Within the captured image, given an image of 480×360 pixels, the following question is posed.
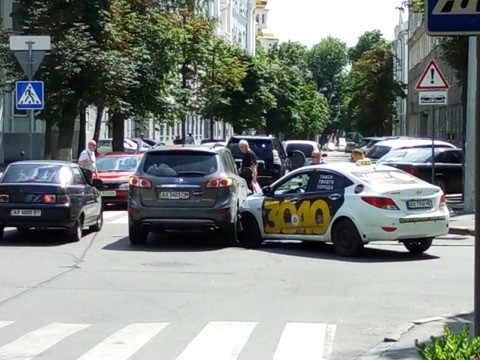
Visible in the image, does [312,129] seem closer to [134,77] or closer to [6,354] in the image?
[134,77]

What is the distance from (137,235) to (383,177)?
437 cm

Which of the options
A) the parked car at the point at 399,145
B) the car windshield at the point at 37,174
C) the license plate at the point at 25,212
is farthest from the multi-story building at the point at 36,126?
the parked car at the point at 399,145

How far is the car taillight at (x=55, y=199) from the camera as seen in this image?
60.5ft

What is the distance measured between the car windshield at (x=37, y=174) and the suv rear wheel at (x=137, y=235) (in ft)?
5.35

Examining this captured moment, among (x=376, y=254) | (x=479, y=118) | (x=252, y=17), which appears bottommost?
(x=376, y=254)

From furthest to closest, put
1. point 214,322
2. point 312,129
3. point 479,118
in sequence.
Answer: point 312,129 → point 214,322 → point 479,118

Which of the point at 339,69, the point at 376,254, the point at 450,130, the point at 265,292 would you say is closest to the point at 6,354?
the point at 265,292

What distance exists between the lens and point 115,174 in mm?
27922

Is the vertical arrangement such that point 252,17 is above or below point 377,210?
above

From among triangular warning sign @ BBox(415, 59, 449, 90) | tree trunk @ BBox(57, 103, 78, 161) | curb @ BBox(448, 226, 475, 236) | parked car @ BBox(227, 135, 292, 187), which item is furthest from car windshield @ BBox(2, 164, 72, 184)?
tree trunk @ BBox(57, 103, 78, 161)

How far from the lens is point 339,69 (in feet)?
521

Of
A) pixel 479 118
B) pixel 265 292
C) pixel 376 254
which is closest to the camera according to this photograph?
pixel 479 118

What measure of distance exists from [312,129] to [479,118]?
10870 cm

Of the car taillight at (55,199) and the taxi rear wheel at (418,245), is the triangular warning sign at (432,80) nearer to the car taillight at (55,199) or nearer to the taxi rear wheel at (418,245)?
the taxi rear wheel at (418,245)
